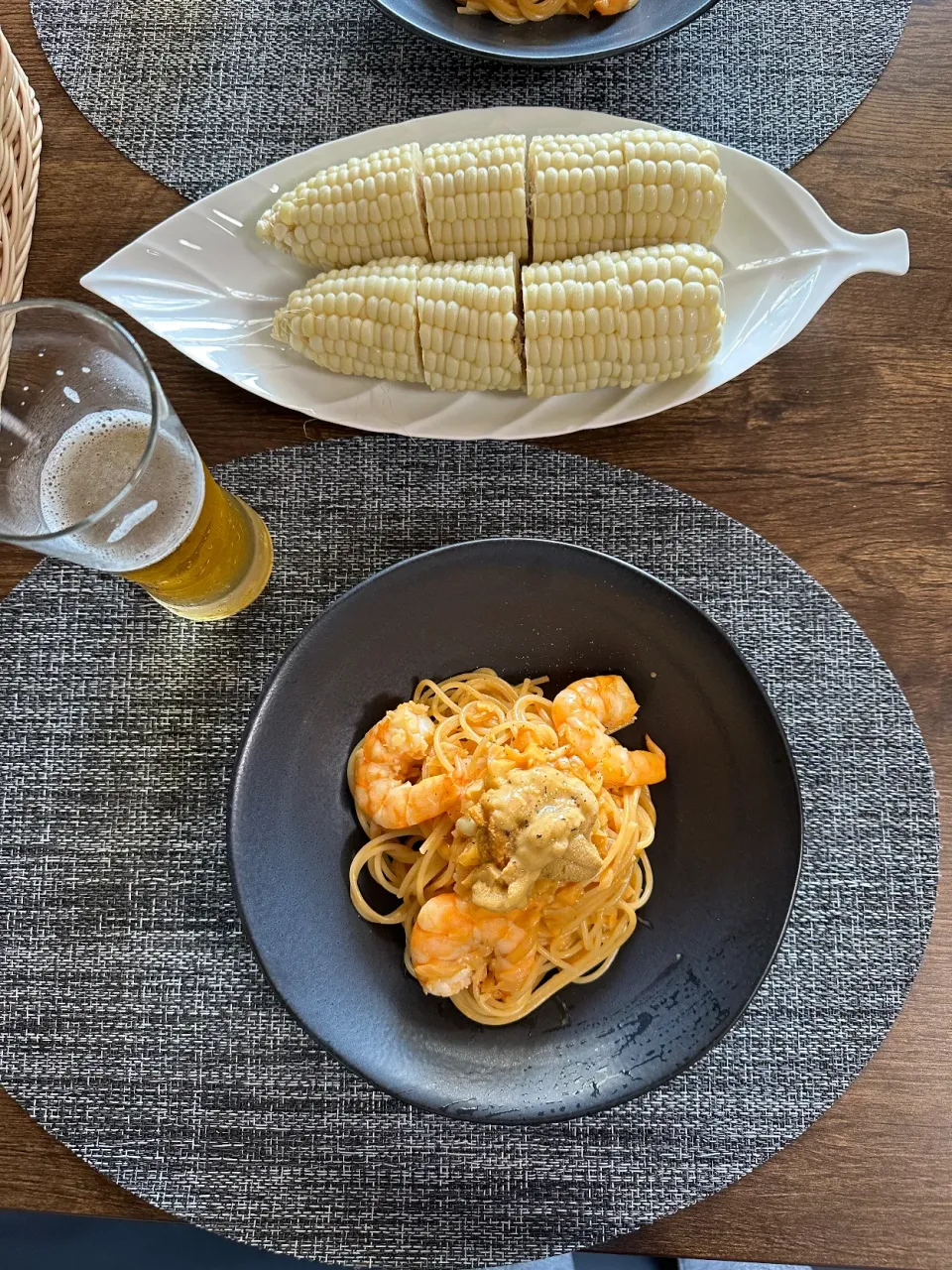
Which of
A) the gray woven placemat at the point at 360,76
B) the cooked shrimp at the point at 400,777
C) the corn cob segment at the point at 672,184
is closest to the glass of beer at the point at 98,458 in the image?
the cooked shrimp at the point at 400,777

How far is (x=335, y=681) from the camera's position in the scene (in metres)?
1.17

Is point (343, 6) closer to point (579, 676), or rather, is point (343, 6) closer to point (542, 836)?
point (579, 676)

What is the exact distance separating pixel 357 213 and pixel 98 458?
471 millimetres

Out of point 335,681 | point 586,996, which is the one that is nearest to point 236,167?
point 335,681

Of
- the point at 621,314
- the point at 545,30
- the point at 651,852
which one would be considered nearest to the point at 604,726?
the point at 651,852

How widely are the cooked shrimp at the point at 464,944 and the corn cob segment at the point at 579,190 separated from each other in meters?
0.86

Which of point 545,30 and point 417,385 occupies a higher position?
point 545,30

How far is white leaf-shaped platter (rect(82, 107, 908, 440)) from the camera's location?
1.30 meters

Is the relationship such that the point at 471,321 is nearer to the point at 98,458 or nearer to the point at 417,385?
the point at 417,385

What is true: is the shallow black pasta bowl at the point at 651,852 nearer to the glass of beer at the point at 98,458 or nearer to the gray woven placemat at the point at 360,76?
the glass of beer at the point at 98,458

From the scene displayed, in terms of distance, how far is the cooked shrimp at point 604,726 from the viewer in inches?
45.1

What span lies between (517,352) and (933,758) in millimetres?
776

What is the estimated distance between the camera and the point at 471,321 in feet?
4.07

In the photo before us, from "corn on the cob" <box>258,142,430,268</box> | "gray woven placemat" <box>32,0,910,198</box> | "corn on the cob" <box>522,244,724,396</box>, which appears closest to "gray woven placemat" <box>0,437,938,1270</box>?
"corn on the cob" <box>522,244,724,396</box>
